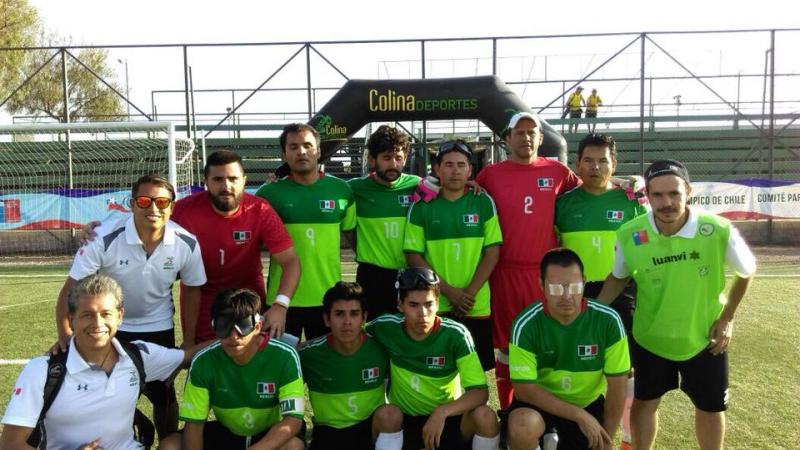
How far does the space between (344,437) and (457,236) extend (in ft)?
4.57

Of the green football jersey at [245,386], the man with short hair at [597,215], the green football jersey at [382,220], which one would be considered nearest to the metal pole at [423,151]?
the green football jersey at [382,220]

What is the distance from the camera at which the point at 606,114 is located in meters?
18.2

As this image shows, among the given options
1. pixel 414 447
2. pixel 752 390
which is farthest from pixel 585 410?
pixel 752 390

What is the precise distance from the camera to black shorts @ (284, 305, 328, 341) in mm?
4109

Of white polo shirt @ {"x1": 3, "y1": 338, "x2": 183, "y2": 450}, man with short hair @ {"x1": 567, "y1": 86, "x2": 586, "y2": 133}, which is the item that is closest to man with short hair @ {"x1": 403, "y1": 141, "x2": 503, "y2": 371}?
white polo shirt @ {"x1": 3, "y1": 338, "x2": 183, "y2": 450}

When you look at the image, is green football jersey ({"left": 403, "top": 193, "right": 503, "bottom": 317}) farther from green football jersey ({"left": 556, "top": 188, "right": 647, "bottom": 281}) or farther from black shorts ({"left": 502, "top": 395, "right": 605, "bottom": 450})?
black shorts ({"left": 502, "top": 395, "right": 605, "bottom": 450})

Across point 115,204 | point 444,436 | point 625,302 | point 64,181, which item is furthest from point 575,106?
point 444,436

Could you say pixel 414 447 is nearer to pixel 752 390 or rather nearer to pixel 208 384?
pixel 208 384

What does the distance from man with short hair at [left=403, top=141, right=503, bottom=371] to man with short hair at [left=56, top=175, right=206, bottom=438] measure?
4.51 feet

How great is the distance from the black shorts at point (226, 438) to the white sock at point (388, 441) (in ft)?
1.34

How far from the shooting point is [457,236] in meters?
3.90

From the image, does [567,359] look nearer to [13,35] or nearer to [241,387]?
[241,387]

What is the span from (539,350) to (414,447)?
0.87m

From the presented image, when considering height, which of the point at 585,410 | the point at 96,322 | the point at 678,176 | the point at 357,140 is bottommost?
the point at 585,410
